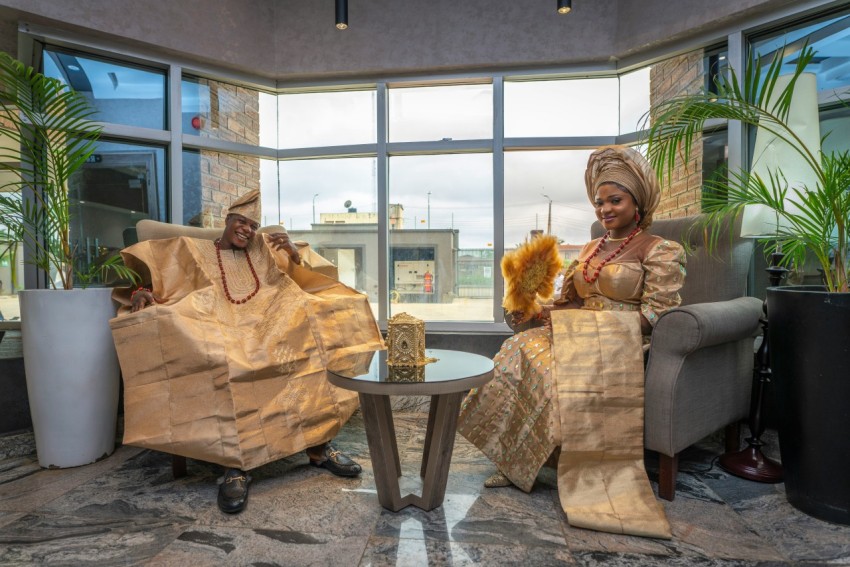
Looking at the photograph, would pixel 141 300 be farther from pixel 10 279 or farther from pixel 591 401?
pixel 591 401

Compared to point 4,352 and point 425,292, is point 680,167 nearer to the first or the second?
point 425,292

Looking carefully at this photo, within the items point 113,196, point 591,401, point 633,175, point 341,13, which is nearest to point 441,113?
point 341,13

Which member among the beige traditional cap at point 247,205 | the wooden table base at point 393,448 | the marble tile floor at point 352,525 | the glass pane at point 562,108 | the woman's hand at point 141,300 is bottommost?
the marble tile floor at point 352,525

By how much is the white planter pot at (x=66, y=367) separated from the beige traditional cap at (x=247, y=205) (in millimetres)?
731

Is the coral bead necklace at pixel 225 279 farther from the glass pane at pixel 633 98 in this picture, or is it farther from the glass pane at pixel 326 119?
the glass pane at pixel 633 98

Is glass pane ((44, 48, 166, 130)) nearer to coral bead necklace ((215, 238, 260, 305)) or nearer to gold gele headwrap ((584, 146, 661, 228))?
coral bead necklace ((215, 238, 260, 305))

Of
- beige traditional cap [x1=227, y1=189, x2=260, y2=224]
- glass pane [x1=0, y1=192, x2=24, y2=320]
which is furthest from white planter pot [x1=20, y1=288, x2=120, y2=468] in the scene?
glass pane [x1=0, y1=192, x2=24, y2=320]

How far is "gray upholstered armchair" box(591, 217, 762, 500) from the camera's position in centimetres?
192

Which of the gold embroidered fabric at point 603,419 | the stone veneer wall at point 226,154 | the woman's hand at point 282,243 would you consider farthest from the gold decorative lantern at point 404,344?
the stone veneer wall at point 226,154

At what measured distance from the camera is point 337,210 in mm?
3896

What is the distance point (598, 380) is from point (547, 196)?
→ 1991 mm

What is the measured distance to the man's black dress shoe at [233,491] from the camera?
1940 mm

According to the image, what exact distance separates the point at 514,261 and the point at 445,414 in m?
0.85

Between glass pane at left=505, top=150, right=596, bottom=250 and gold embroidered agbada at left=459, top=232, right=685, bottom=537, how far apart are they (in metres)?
1.39
